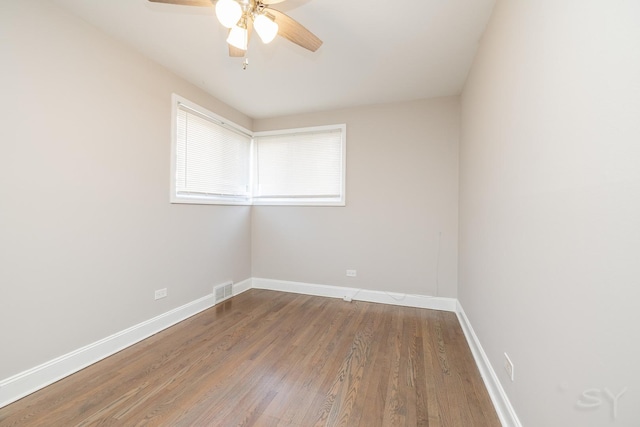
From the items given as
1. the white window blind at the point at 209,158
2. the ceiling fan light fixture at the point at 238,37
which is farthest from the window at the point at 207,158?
the ceiling fan light fixture at the point at 238,37

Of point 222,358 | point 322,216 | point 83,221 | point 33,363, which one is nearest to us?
point 33,363

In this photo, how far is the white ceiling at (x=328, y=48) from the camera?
1824 mm

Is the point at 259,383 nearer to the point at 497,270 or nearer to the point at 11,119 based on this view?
the point at 497,270

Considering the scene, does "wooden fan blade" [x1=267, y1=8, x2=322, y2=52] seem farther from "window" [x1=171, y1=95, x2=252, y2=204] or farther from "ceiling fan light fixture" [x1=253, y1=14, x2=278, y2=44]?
"window" [x1=171, y1=95, x2=252, y2=204]

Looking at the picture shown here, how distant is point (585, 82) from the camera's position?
0.84 metres

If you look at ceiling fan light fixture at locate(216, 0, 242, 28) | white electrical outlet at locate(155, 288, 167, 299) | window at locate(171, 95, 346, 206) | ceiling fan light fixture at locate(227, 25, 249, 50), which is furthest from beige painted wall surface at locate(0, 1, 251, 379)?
ceiling fan light fixture at locate(216, 0, 242, 28)

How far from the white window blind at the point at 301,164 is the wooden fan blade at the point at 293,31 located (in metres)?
1.83

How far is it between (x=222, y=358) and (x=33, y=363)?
120cm

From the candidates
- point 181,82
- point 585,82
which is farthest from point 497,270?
point 181,82

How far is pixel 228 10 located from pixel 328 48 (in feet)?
3.58

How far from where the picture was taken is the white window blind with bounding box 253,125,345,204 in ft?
11.8

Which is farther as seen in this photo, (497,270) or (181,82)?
(181,82)

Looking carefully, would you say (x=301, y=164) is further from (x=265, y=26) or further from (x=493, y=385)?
(x=493, y=385)

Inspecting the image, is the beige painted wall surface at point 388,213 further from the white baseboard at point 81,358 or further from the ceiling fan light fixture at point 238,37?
the ceiling fan light fixture at point 238,37
